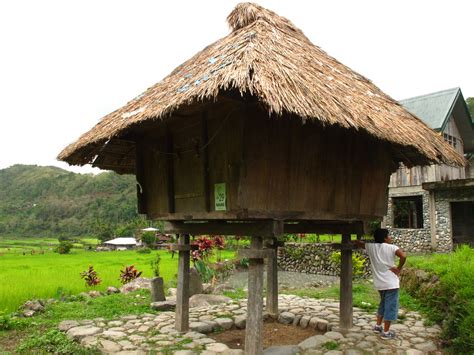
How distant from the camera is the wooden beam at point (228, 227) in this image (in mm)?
4852

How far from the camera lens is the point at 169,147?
5988 millimetres

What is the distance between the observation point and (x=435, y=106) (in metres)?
19.0

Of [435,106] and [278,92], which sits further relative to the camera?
[435,106]

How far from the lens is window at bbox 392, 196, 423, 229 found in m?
20.1

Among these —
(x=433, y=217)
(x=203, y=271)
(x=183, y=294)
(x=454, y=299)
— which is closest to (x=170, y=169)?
(x=183, y=294)

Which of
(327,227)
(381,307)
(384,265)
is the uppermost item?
(327,227)

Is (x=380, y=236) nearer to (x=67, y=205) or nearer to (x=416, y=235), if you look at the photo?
(x=416, y=235)

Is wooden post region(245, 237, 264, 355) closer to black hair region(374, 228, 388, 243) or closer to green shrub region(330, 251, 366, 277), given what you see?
black hair region(374, 228, 388, 243)

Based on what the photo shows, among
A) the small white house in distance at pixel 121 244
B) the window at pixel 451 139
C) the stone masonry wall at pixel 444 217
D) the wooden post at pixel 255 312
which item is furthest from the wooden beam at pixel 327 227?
the small white house in distance at pixel 121 244

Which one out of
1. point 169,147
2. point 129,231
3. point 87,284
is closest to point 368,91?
point 169,147

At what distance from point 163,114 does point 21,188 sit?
77.3 metres

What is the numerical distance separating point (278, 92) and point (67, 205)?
205 ft

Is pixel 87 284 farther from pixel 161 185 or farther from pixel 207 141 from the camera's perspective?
Result: pixel 207 141

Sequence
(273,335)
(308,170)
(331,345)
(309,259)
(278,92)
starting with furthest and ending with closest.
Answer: (309,259)
(273,335)
(331,345)
(308,170)
(278,92)
